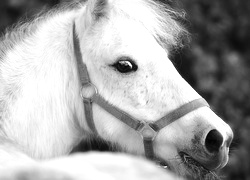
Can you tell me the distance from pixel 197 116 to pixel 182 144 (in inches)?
7.9

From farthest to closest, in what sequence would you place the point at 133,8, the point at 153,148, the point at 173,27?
1. the point at 173,27
2. the point at 133,8
3. the point at 153,148

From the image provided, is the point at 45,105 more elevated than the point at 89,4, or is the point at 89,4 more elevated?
the point at 89,4

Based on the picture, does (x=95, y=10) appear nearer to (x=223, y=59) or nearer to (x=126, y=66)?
(x=126, y=66)

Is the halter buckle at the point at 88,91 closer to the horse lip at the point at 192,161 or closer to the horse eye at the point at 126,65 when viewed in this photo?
the horse eye at the point at 126,65

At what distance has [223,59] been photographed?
6.21m

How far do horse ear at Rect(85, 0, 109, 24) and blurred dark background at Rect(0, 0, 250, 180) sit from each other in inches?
93.6

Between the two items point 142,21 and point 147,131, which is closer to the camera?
point 147,131

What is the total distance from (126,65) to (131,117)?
0.34 metres

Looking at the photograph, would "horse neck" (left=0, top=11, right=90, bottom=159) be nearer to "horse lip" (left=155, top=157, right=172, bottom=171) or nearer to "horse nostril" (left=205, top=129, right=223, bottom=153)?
"horse lip" (left=155, top=157, right=172, bottom=171)

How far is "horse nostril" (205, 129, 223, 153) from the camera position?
2768 millimetres

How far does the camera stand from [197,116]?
290 cm

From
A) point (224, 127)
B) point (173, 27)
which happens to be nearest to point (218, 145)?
point (224, 127)

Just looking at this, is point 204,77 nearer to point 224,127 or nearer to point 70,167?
point 224,127

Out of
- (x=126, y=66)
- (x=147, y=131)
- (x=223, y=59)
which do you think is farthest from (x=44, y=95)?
(x=223, y=59)
